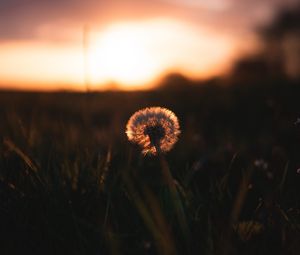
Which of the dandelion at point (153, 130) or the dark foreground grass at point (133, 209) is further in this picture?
the dandelion at point (153, 130)

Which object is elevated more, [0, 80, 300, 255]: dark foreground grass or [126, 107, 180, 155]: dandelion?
[126, 107, 180, 155]: dandelion

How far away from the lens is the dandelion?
1867mm

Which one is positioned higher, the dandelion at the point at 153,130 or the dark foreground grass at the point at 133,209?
the dandelion at the point at 153,130

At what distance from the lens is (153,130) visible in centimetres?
187

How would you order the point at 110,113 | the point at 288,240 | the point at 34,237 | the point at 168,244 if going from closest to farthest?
the point at 168,244
the point at 288,240
the point at 34,237
the point at 110,113

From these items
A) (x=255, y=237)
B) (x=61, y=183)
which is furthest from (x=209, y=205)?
Answer: (x=61, y=183)

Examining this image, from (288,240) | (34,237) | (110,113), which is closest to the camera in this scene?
(288,240)

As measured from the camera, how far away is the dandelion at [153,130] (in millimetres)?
1867

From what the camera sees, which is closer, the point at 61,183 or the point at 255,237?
the point at 255,237

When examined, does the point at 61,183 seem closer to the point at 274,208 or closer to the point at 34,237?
the point at 34,237

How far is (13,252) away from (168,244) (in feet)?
2.59

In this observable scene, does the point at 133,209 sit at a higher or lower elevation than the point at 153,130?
lower

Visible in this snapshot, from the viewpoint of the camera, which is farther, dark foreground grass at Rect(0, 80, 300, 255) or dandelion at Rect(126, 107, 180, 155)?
dandelion at Rect(126, 107, 180, 155)

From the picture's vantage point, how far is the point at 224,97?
7.82 meters
